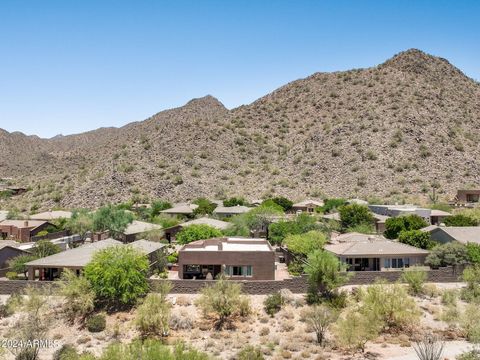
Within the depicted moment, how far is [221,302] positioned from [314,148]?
7612 centimetres

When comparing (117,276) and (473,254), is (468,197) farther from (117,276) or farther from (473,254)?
(117,276)

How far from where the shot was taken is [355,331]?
96.8ft

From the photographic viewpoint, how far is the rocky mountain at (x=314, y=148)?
307 feet

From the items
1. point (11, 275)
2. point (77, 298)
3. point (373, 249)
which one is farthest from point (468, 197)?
point (11, 275)

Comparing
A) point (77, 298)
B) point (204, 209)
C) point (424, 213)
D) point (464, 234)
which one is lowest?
point (77, 298)

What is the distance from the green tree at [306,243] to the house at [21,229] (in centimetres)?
3021

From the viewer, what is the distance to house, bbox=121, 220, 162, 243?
55.6 metres

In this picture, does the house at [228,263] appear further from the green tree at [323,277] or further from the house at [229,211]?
the house at [229,211]

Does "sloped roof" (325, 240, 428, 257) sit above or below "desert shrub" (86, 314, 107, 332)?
above

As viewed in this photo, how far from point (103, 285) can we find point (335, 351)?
1533 centimetres

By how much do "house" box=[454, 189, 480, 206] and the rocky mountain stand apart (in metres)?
3.40

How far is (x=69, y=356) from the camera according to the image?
27.7 m

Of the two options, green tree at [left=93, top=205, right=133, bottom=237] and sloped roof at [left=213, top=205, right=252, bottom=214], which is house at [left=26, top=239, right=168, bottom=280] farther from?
sloped roof at [left=213, top=205, right=252, bottom=214]

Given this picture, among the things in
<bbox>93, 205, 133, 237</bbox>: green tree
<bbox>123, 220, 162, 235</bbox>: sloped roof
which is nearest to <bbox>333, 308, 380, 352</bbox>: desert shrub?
<bbox>123, 220, 162, 235</bbox>: sloped roof
